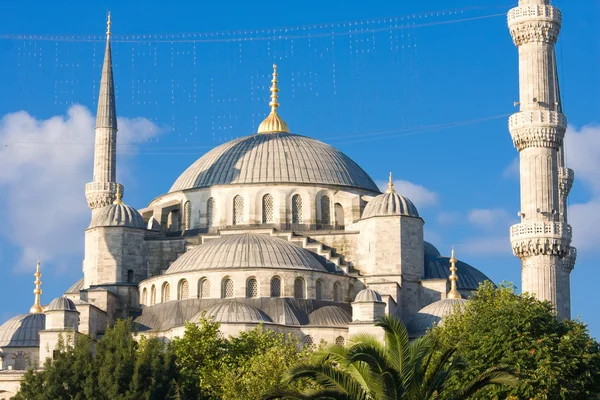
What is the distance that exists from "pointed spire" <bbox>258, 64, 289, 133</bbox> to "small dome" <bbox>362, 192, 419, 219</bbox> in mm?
10606

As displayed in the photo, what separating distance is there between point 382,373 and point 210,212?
35208 mm

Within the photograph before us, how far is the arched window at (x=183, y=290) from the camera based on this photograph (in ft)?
185

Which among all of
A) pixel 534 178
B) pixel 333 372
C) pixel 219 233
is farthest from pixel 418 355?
pixel 219 233

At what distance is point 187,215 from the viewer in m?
64.6

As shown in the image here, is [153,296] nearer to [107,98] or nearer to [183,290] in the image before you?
[183,290]

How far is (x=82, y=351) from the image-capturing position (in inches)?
1796

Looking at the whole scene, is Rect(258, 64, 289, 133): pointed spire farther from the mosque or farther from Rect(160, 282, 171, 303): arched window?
Rect(160, 282, 171, 303): arched window

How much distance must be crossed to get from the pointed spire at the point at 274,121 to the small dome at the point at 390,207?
10.6 meters

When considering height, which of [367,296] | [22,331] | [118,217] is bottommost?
[22,331]

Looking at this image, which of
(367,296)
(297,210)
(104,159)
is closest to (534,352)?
(367,296)

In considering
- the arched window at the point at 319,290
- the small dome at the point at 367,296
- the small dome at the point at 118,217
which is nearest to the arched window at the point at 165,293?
the small dome at the point at 118,217

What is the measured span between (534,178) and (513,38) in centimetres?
521

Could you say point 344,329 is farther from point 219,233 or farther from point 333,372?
point 333,372

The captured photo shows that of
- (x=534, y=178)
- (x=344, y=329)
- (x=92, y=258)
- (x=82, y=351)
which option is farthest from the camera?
(x=92, y=258)
